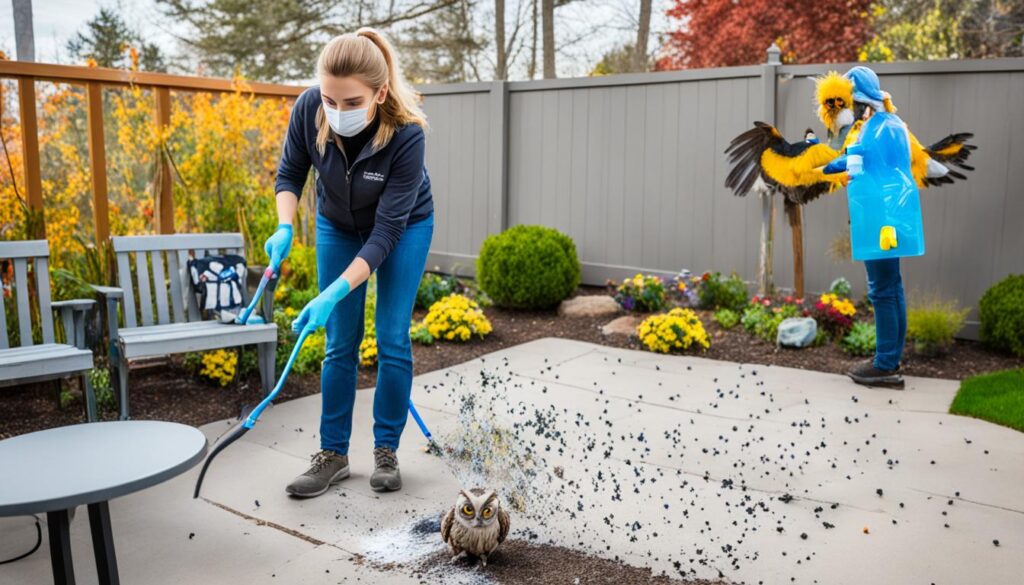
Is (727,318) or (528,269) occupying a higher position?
(528,269)

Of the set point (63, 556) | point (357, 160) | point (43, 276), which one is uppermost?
point (357, 160)

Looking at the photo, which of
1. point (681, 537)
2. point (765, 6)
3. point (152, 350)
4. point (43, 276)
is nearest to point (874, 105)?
point (681, 537)

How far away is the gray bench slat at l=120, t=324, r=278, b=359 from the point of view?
4.27 m

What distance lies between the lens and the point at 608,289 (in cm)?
836

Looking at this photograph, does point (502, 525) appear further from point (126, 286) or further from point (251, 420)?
point (126, 286)

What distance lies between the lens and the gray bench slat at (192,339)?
14.0 feet

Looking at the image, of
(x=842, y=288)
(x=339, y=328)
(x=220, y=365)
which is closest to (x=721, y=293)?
(x=842, y=288)

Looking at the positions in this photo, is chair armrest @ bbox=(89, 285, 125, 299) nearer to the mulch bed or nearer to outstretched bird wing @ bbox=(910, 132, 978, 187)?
the mulch bed

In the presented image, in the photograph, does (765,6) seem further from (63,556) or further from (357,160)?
(63,556)

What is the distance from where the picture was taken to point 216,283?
4.86m

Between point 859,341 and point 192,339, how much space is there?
4.28 metres

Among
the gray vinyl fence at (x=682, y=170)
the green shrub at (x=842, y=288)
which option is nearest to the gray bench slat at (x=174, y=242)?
the gray vinyl fence at (x=682, y=170)

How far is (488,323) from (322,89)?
382 cm

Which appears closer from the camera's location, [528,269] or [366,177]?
[366,177]
